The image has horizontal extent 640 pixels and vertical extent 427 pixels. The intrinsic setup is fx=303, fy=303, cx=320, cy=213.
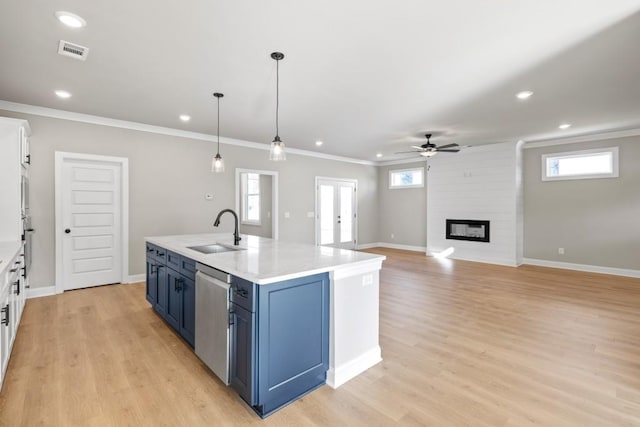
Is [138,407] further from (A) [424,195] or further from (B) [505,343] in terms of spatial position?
(A) [424,195]

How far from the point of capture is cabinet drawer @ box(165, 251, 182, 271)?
9.37ft

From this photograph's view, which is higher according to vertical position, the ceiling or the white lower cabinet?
the ceiling

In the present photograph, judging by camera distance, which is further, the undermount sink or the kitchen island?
the undermount sink

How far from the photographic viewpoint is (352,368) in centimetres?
231

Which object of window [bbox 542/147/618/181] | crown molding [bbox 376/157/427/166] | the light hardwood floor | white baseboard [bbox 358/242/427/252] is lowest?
the light hardwood floor

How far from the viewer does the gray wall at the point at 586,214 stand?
5.49 metres

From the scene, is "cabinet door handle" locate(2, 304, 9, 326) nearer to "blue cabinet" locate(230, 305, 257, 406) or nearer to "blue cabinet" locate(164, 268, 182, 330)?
"blue cabinet" locate(164, 268, 182, 330)

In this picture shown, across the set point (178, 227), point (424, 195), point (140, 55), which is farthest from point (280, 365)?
point (424, 195)

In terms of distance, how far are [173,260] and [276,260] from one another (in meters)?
1.30

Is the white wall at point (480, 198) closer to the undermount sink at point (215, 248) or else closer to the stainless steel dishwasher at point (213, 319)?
the undermount sink at point (215, 248)

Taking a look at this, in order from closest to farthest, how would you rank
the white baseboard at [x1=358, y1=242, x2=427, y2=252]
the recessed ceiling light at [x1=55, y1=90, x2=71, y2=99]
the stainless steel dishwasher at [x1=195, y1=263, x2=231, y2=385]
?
the stainless steel dishwasher at [x1=195, y1=263, x2=231, y2=385] < the recessed ceiling light at [x1=55, y1=90, x2=71, y2=99] < the white baseboard at [x1=358, y1=242, x2=427, y2=252]

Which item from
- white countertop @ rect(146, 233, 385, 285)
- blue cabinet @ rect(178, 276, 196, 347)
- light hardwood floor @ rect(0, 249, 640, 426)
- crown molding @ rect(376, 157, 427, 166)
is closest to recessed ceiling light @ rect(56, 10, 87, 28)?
white countertop @ rect(146, 233, 385, 285)

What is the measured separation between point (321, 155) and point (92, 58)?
5.40m

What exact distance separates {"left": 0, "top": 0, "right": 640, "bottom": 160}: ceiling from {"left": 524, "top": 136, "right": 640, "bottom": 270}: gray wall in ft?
4.26
